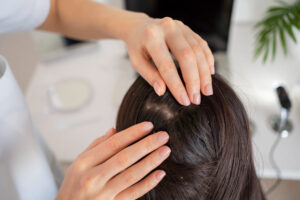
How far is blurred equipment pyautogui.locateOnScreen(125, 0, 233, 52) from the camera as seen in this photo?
3.12 ft

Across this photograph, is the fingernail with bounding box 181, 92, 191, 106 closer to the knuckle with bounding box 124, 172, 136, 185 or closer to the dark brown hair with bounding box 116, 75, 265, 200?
the dark brown hair with bounding box 116, 75, 265, 200

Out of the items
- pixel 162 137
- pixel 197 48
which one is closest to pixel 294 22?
pixel 197 48

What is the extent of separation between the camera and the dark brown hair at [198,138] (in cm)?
43

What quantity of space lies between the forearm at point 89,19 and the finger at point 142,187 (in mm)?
324

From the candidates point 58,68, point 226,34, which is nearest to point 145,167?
point 226,34

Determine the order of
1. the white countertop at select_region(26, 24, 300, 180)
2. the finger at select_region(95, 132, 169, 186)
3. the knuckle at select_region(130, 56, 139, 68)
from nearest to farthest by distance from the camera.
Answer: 1. the finger at select_region(95, 132, 169, 186)
2. the knuckle at select_region(130, 56, 139, 68)
3. the white countertop at select_region(26, 24, 300, 180)

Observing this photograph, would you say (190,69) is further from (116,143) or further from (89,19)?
(89,19)

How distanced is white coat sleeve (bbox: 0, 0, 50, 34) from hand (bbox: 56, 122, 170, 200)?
0.39m

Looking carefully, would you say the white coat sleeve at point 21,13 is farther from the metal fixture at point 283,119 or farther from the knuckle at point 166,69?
the metal fixture at point 283,119

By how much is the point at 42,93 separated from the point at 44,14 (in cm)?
53

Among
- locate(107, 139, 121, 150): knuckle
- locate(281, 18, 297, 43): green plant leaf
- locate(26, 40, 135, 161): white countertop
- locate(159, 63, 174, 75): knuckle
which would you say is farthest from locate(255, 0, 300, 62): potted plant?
locate(107, 139, 121, 150): knuckle

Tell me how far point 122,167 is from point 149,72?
18 cm

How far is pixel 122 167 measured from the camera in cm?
39

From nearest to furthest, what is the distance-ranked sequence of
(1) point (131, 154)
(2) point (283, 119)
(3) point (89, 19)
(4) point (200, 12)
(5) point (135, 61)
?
(1) point (131, 154), (5) point (135, 61), (3) point (89, 19), (2) point (283, 119), (4) point (200, 12)
